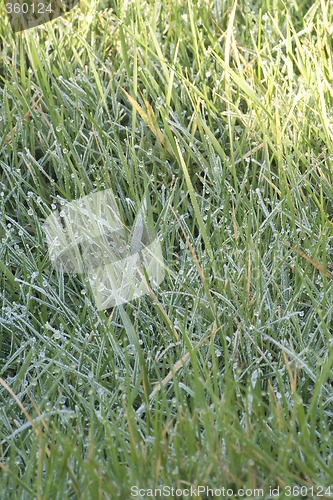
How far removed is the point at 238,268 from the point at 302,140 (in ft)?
1.35

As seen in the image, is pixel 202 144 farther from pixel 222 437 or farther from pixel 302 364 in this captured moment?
pixel 222 437

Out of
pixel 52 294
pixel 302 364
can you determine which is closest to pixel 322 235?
pixel 302 364

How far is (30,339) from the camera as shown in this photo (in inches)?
53.1

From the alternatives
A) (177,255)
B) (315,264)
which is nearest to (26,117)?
(177,255)

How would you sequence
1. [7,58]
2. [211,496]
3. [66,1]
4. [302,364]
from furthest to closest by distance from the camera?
[66,1] → [7,58] → [302,364] → [211,496]
